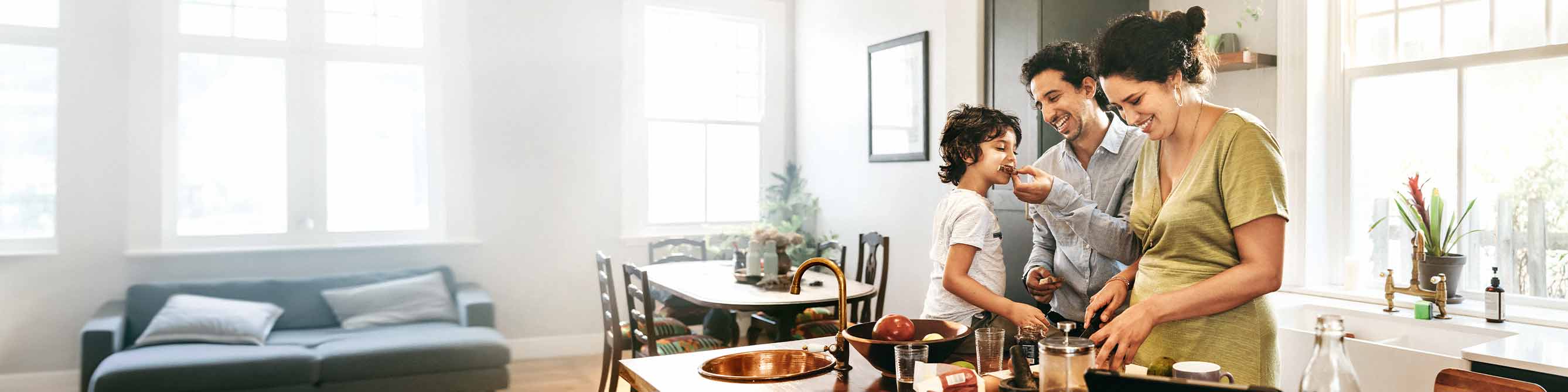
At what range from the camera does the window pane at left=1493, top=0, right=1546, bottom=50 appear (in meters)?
2.99

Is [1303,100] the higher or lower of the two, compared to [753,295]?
higher

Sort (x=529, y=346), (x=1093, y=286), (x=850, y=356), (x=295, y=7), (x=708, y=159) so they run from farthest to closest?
(x=708, y=159) < (x=529, y=346) < (x=295, y=7) < (x=1093, y=286) < (x=850, y=356)

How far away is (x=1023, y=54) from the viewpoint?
13.2 ft

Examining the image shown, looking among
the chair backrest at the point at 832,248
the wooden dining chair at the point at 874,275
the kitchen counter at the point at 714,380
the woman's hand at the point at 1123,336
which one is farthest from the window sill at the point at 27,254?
the woman's hand at the point at 1123,336

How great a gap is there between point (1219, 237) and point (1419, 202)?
2120 millimetres

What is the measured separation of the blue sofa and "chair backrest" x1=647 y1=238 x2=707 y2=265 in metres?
1.06

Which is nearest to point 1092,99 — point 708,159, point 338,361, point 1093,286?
point 1093,286

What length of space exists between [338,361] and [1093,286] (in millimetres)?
3601

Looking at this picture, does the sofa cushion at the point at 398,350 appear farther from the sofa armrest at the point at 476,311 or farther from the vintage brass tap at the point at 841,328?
the vintage brass tap at the point at 841,328

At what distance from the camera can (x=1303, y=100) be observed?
11.4 feet

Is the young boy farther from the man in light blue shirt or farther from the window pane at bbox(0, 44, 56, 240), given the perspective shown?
the window pane at bbox(0, 44, 56, 240)

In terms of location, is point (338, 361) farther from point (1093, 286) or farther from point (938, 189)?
point (1093, 286)

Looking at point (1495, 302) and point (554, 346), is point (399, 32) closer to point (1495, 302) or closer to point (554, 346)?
point (554, 346)

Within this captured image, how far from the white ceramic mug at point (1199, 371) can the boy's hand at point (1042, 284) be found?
78 centimetres
